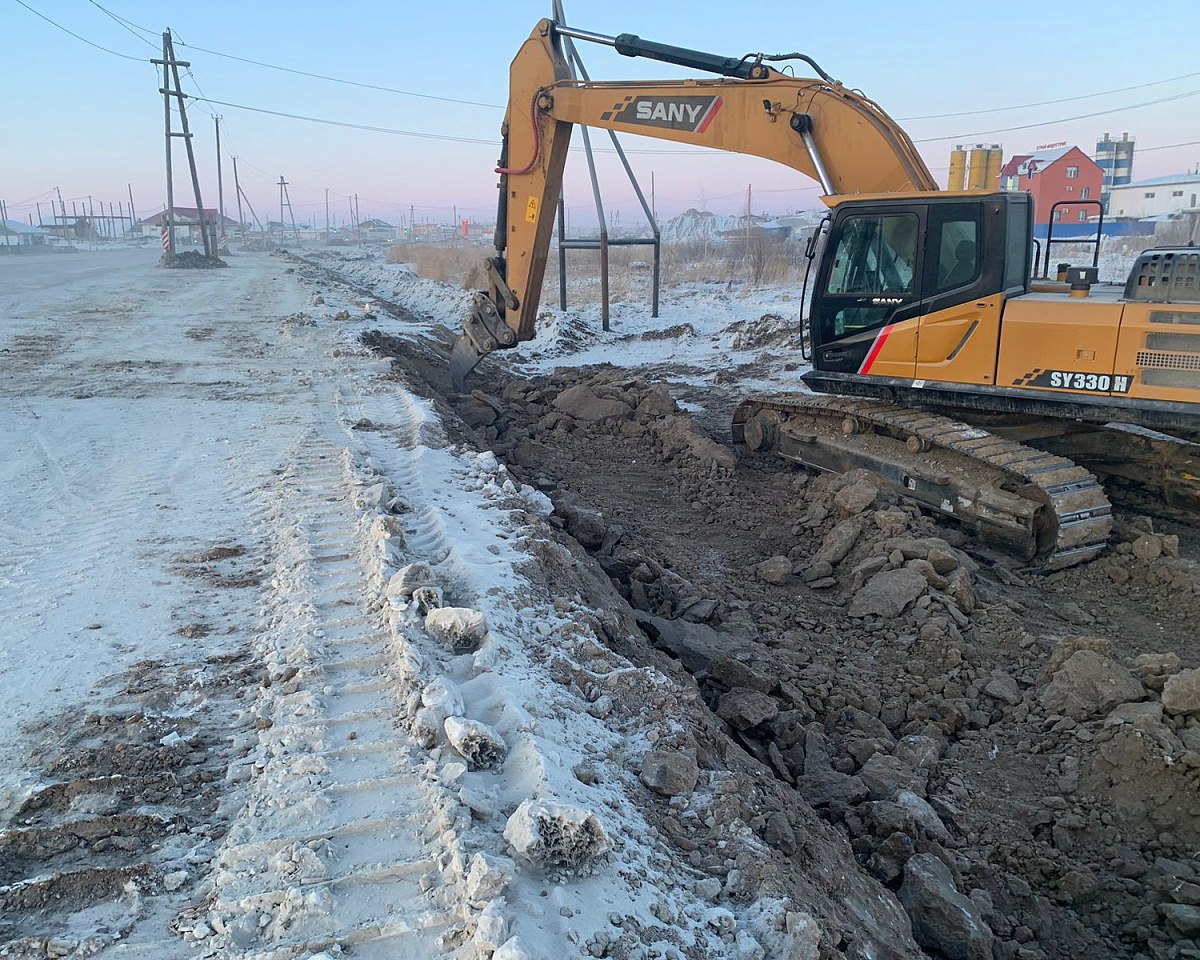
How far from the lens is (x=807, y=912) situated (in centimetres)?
279

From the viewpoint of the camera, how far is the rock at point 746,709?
445cm

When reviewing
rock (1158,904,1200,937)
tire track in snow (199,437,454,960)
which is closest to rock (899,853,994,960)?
rock (1158,904,1200,937)

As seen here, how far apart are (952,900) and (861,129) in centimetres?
657

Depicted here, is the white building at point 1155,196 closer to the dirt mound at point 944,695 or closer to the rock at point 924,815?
the dirt mound at point 944,695

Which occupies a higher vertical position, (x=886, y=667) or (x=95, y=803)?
(x=95, y=803)

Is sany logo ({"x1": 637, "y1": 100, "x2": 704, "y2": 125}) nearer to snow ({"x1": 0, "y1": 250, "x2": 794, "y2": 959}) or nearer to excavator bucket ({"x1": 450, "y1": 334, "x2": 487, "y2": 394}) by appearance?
excavator bucket ({"x1": 450, "y1": 334, "x2": 487, "y2": 394})

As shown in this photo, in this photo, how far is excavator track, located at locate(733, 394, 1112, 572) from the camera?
6.78 m

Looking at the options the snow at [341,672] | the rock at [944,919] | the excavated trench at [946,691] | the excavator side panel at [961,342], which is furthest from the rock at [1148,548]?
the snow at [341,672]

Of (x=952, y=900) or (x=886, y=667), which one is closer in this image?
(x=952, y=900)

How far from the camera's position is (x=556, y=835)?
9.18 ft

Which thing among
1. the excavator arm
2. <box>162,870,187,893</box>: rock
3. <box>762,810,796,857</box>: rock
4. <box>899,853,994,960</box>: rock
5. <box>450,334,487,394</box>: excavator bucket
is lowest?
<box>899,853,994,960</box>: rock

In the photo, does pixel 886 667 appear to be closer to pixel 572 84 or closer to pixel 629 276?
pixel 572 84

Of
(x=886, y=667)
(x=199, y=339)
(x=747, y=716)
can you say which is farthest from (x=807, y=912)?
(x=199, y=339)

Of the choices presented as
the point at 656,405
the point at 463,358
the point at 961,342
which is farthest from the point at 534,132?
the point at 961,342
